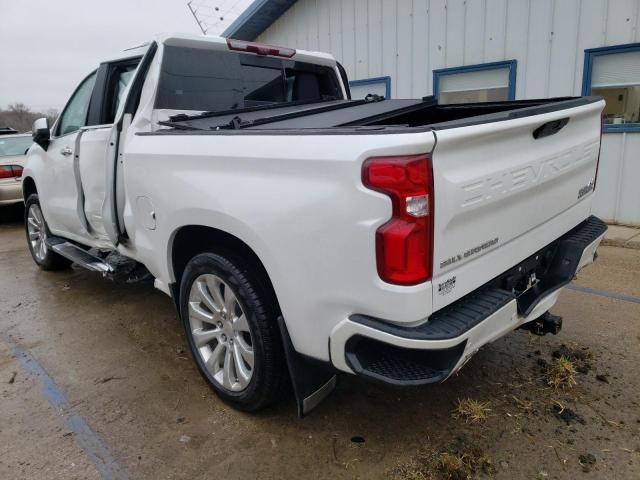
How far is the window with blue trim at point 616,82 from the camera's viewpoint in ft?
19.9

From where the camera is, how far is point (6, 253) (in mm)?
6996

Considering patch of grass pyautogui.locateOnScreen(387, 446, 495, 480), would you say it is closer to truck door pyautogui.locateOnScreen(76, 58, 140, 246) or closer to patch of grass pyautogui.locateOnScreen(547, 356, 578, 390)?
patch of grass pyautogui.locateOnScreen(547, 356, 578, 390)

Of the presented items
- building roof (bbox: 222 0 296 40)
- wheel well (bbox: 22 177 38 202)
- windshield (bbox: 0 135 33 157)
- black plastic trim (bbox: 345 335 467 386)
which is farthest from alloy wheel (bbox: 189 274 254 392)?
windshield (bbox: 0 135 33 157)

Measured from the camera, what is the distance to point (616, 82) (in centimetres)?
621

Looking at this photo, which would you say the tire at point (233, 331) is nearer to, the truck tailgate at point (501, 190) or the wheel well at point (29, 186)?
the truck tailgate at point (501, 190)

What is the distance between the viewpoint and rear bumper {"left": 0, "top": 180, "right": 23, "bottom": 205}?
8.63m

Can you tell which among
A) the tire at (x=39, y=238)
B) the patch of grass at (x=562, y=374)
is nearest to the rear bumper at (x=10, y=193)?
the tire at (x=39, y=238)

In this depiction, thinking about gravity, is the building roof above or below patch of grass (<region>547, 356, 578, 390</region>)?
above

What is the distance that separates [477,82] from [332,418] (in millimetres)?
6110

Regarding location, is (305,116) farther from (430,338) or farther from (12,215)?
(12,215)

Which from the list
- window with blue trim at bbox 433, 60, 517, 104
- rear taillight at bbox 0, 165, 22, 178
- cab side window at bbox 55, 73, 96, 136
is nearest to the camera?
cab side window at bbox 55, 73, 96, 136

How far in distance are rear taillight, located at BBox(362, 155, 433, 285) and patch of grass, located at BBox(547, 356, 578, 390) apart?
1.59m

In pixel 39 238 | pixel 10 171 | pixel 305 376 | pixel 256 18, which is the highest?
pixel 256 18

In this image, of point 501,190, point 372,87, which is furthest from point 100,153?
point 372,87
